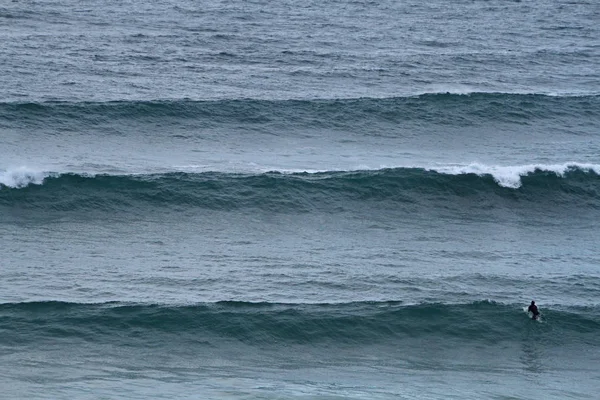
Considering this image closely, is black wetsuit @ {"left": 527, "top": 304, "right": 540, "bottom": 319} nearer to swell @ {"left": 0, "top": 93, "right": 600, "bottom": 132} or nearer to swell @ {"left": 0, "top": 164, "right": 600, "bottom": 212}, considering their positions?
swell @ {"left": 0, "top": 164, "right": 600, "bottom": 212}

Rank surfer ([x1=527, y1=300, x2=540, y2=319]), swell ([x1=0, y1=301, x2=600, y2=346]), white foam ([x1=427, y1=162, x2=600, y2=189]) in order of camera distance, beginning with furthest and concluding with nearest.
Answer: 1. white foam ([x1=427, y1=162, x2=600, y2=189])
2. surfer ([x1=527, y1=300, x2=540, y2=319])
3. swell ([x1=0, y1=301, x2=600, y2=346])

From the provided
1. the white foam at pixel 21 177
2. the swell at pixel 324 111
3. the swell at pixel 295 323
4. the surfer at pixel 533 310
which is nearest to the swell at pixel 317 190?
the white foam at pixel 21 177

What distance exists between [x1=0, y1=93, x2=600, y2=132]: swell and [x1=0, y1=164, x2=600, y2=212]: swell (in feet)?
21.3

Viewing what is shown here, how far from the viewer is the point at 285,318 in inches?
1278

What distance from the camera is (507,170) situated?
4475 centimetres

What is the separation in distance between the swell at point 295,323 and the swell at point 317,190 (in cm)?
897

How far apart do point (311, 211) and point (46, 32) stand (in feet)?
77.7

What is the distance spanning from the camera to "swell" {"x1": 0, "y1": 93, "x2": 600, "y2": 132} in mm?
47625

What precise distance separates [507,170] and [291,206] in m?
8.99

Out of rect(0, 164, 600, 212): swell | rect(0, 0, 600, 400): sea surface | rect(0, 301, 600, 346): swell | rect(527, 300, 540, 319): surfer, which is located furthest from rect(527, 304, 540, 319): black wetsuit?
rect(0, 164, 600, 212): swell

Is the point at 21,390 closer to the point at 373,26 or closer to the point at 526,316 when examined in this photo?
the point at 526,316

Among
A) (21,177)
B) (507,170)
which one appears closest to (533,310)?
(507,170)

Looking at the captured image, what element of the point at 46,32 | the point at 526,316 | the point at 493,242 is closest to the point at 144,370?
the point at 526,316

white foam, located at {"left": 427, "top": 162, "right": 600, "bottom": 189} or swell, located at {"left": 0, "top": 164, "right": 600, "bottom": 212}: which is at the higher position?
white foam, located at {"left": 427, "top": 162, "right": 600, "bottom": 189}
